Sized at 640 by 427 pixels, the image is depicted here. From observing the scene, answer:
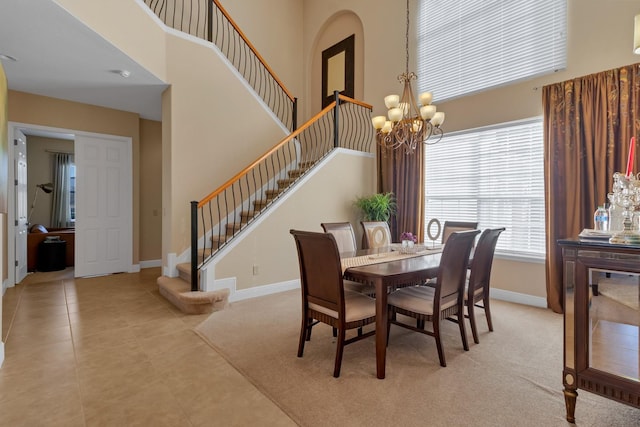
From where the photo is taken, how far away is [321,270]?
2.40 m

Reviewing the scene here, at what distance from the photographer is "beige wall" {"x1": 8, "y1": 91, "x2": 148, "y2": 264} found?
492cm

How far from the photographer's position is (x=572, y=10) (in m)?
3.69

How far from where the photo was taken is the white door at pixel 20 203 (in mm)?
4914

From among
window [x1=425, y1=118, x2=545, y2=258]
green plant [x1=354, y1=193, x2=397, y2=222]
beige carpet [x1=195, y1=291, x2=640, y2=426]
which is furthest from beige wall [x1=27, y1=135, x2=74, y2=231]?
window [x1=425, y1=118, x2=545, y2=258]

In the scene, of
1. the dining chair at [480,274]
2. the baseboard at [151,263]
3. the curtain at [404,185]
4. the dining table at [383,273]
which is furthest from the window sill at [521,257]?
the baseboard at [151,263]

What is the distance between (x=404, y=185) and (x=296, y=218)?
1.92m

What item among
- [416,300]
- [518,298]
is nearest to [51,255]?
[416,300]

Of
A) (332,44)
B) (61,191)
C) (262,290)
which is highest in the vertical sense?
(332,44)

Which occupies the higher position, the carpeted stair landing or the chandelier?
the chandelier

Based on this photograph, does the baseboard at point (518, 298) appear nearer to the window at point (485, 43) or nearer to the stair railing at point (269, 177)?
the window at point (485, 43)

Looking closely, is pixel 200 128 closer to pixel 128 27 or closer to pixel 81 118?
pixel 128 27

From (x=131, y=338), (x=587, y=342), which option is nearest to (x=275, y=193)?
(x=131, y=338)

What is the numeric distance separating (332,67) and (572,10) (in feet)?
14.4

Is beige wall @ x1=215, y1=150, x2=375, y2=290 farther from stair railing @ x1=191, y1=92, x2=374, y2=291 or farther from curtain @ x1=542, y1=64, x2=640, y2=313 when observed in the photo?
curtain @ x1=542, y1=64, x2=640, y2=313
